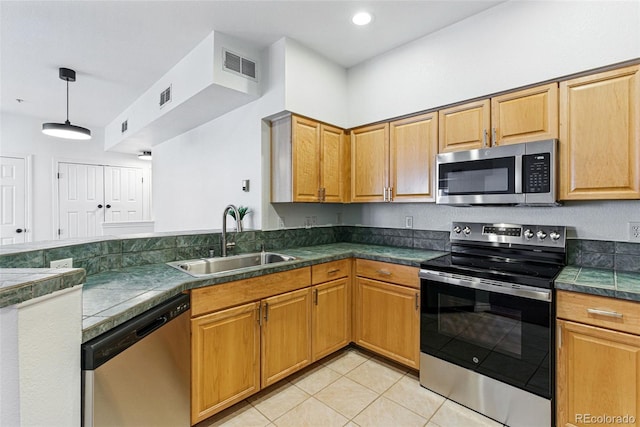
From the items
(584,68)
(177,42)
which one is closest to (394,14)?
(584,68)

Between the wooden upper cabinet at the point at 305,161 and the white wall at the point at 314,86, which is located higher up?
the white wall at the point at 314,86

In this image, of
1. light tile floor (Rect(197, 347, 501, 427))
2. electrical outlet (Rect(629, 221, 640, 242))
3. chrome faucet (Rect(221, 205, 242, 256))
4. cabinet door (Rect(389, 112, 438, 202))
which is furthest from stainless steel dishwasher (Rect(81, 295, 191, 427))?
electrical outlet (Rect(629, 221, 640, 242))

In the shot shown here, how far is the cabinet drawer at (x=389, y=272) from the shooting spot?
228cm

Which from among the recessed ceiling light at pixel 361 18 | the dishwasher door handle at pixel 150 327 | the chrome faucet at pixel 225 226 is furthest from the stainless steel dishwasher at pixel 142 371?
the recessed ceiling light at pixel 361 18

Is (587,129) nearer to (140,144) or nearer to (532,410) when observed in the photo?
(532,410)

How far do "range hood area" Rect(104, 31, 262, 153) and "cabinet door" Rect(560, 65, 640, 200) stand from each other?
2383 mm

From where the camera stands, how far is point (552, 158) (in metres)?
1.90

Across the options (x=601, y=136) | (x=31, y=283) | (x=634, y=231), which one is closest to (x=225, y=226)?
(x=31, y=283)

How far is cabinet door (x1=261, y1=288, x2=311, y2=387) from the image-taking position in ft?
6.81

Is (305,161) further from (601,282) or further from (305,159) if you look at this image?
(601,282)

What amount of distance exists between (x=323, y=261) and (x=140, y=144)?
3.99 m

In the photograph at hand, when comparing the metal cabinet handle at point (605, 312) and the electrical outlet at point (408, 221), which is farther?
the electrical outlet at point (408, 221)

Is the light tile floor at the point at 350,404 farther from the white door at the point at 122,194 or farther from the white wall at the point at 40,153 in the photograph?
the white door at the point at 122,194

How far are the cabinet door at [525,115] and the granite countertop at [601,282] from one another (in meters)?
0.88
